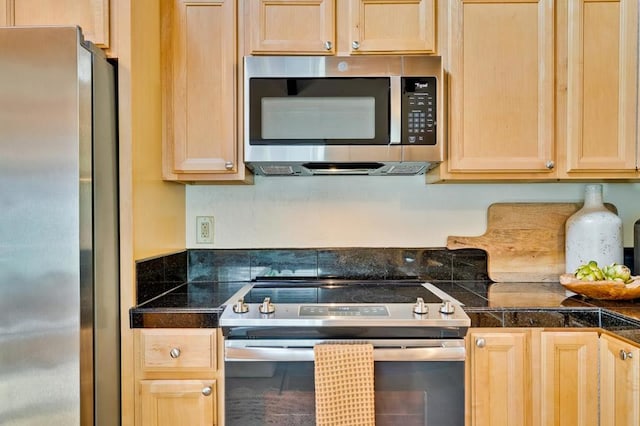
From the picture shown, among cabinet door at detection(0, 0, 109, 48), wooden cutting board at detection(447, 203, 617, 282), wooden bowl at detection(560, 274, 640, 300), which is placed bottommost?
wooden bowl at detection(560, 274, 640, 300)

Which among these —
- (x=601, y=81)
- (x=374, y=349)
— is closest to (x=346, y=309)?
(x=374, y=349)

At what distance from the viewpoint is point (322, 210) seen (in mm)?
1947

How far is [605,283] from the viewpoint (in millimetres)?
1452

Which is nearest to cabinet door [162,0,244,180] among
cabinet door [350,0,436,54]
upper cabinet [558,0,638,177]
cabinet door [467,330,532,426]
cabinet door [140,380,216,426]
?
cabinet door [350,0,436,54]

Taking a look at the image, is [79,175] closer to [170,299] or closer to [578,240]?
[170,299]

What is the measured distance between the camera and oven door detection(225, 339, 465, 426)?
1.31 metres

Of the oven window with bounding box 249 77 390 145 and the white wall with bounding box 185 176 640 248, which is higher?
the oven window with bounding box 249 77 390 145

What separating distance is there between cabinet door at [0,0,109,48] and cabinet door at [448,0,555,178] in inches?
48.9

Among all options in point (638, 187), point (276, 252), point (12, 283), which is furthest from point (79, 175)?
point (638, 187)

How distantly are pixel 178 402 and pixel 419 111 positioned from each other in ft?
4.28

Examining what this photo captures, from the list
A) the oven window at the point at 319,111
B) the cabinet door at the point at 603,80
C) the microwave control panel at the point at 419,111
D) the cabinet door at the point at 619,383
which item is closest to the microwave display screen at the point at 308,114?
the oven window at the point at 319,111

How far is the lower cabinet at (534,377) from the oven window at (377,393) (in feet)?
0.25

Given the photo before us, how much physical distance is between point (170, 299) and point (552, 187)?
5.63ft

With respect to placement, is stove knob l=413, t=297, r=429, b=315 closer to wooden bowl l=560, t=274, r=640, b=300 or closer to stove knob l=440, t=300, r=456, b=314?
stove knob l=440, t=300, r=456, b=314
